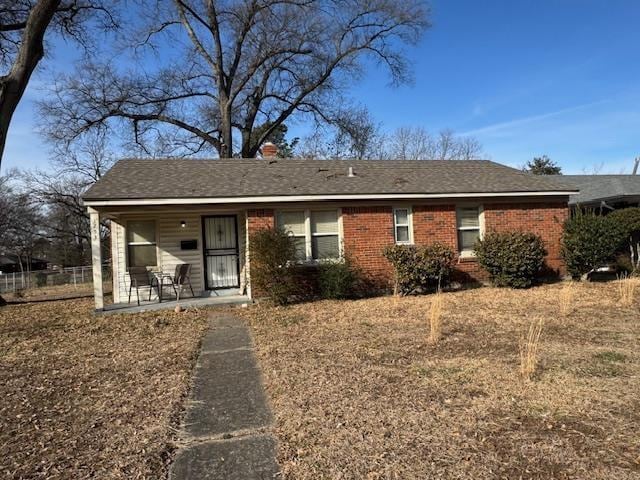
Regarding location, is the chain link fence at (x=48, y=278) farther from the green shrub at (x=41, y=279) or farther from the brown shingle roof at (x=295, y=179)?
the brown shingle roof at (x=295, y=179)

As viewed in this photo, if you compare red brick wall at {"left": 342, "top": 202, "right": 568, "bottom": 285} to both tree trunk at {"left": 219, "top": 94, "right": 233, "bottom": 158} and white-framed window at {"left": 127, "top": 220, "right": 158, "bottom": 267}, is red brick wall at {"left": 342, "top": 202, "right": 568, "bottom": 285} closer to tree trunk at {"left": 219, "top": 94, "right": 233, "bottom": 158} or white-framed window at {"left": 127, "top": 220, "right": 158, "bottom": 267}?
white-framed window at {"left": 127, "top": 220, "right": 158, "bottom": 267}

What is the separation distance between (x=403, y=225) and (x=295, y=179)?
10.3ft

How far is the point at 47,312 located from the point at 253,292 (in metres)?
5.21

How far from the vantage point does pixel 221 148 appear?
82.6 ft

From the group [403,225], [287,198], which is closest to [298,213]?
[287,198]

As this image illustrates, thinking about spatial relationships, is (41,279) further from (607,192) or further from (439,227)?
(607,192)

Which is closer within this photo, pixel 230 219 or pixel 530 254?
pixel 530 254

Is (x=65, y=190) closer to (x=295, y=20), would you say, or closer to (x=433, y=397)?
(x=295, y=20)

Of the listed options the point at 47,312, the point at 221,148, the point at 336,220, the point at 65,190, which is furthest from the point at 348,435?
the point at 65,190

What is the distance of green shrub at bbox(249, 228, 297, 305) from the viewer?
10383 millimetres

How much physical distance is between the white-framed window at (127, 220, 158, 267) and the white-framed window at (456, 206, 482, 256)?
324 inches

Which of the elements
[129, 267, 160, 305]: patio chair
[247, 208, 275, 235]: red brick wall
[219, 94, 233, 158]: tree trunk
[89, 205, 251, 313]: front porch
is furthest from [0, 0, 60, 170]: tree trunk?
[219, 94, 233, 158]: tree trunk

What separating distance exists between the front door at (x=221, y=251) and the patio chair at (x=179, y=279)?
54cm

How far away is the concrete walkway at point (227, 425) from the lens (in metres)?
3.22
